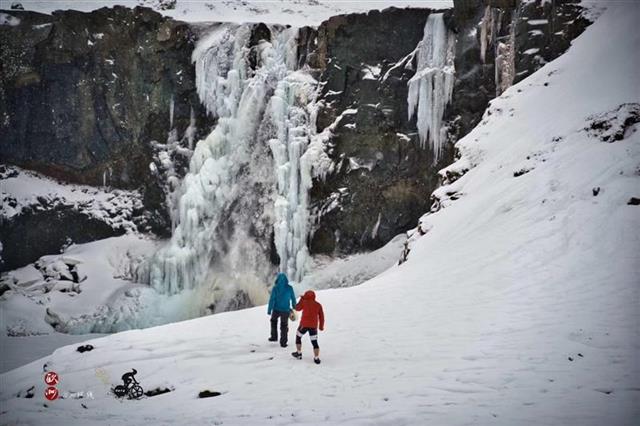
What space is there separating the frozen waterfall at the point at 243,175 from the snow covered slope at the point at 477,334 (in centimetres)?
1092

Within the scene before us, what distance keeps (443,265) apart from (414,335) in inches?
189

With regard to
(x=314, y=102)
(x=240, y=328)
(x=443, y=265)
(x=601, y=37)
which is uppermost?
(x=601, y=37)

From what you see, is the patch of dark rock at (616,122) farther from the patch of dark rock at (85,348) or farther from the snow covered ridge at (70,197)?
the snow covered ridge at (70,197)

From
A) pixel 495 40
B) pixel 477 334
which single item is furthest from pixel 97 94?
pixel 477 334

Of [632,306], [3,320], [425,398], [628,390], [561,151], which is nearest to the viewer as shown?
[628,390]

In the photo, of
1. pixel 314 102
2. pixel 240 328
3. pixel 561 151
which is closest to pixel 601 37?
pixel 561 151

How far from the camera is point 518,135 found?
17.8 m

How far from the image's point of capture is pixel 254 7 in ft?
98.5

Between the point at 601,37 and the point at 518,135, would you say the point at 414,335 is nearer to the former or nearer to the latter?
the point at 518,135

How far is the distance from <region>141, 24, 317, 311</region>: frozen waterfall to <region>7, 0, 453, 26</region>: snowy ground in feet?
5.62

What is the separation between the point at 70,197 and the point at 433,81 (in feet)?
69.1

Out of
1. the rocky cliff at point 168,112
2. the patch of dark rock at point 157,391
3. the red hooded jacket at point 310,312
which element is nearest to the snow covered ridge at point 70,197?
the rocky cliff at point 168,112

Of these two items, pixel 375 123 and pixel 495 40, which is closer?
pixel 495 40

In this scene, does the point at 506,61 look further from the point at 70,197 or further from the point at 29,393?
the point at 70,197
